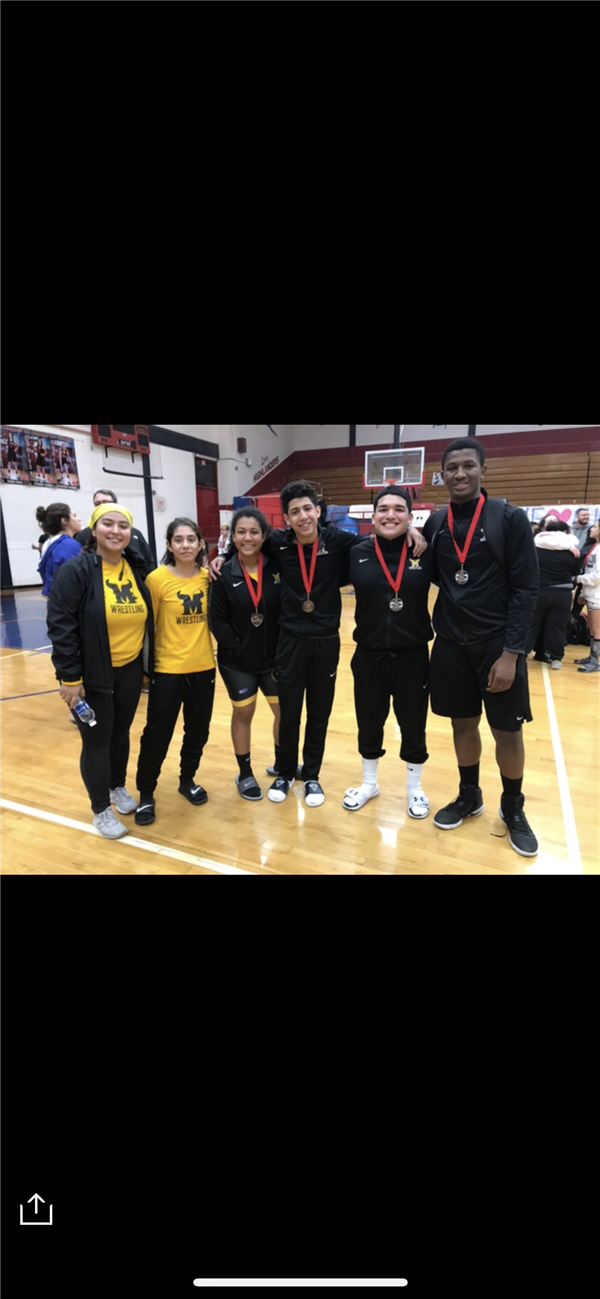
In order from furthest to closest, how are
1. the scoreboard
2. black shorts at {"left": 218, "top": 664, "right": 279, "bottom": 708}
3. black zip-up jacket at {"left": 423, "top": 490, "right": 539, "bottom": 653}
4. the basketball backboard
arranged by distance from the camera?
the basketball backboard → the scoreboard → black shorts at {"left": 218, "top": 664, "right": 279, "bottom": 708} → black zip-up jacket at {"left": 423, "top": 490, "right": 539, "bottom": 653}

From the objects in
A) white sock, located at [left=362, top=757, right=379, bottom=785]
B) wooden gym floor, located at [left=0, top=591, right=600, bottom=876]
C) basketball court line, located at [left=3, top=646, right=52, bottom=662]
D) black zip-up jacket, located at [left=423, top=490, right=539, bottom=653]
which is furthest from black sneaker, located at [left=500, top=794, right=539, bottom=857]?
basketball court line, located at [left=3, top=646, right=52, bottom=662]

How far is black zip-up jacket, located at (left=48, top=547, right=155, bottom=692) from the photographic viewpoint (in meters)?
2.26

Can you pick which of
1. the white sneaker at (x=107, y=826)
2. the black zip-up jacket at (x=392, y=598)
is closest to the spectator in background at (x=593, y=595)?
the black zip-up jacket at (x=392, y=598)

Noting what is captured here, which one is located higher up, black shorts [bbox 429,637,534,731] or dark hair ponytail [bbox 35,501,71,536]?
dark hair ponytail [bbox 35,501,71,536]

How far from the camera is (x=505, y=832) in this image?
103 inches

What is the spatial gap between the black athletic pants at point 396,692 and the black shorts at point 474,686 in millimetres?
80

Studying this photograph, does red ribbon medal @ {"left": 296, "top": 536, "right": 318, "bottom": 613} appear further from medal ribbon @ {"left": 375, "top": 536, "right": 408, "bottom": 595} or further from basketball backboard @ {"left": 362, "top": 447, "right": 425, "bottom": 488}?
basketball backboard @ {"left": 362, "top": 447, "right": 425, "bottom": 488}

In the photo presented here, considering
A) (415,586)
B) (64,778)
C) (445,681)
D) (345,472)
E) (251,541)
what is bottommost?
(64,778)

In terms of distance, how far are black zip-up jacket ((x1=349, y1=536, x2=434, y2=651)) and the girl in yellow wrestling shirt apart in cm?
78

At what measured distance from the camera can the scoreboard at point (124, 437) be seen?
12469 mm

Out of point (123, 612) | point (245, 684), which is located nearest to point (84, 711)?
point (123, 612)
